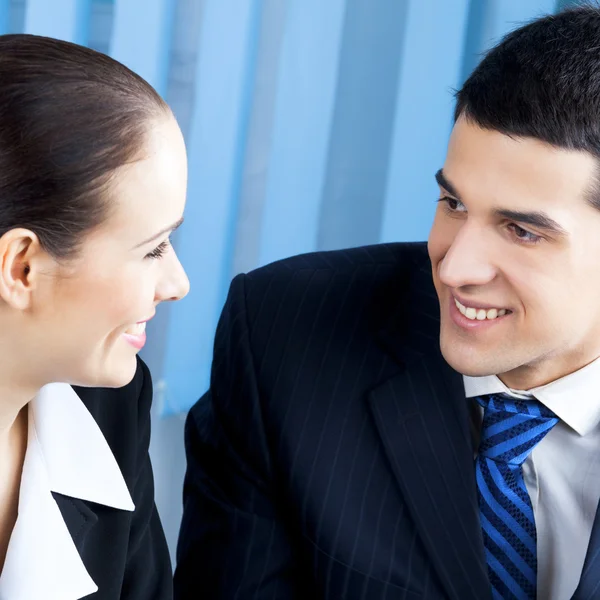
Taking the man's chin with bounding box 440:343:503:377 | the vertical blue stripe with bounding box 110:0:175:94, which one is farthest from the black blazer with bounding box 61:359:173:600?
the vertical blue stripe with bounding box 110:0:175:94

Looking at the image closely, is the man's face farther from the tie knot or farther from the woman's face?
the woman's face

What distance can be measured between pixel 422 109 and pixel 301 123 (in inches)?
11.2

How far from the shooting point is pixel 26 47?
1017 millimetres

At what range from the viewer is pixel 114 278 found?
1.06m

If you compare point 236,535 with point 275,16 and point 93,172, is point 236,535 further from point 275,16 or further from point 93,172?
point 275,16

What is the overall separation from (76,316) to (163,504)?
1.20 meters

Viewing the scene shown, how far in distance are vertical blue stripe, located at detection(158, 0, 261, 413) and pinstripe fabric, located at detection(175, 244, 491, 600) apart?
50cm

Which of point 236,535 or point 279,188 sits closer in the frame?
point 236,535

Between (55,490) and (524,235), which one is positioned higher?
(524,235)

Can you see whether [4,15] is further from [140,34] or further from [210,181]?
[210,181]

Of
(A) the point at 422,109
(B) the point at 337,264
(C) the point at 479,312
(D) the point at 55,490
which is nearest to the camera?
(D) the point at 55,490

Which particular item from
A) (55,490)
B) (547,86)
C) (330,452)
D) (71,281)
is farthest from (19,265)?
(547,86)

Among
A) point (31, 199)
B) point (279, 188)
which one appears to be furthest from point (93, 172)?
point (279, 188)

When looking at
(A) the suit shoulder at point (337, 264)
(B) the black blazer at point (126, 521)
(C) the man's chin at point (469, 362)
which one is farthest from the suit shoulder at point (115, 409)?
(C) the man's chin at point (469, 362)
